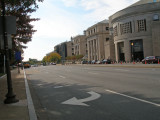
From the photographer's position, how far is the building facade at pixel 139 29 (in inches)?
2061

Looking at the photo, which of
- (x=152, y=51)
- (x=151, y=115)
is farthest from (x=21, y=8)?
(x=152, y=51)

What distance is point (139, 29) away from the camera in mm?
56812

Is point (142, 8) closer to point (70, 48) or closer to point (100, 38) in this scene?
point (100, 38)

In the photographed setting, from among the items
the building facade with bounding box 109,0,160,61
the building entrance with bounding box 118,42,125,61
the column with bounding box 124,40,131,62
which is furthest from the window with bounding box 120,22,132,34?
the building entrance with bounding box 118,42,125,61

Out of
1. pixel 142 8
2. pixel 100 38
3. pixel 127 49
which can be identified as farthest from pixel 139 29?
pixel 100 38

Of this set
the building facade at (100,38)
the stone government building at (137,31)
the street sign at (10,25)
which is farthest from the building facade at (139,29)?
the street sign at (10,25)

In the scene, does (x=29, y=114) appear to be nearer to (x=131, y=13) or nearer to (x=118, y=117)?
(x=118, y=117)

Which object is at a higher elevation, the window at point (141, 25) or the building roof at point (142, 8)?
the building roof at point (142, 8)

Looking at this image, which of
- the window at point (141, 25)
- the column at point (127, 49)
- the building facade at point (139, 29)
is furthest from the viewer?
the column at point (127, 49)

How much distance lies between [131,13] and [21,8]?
160 ft

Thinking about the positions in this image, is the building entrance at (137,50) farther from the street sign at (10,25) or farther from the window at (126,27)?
the street sign at (10,25)

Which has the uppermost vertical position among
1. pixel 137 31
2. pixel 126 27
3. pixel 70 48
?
pixel 126 27

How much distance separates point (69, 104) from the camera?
6816mm

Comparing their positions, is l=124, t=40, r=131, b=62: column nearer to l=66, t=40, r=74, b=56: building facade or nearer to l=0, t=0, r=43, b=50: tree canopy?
l=0, t=0, r=43, b=50: tree canopy
